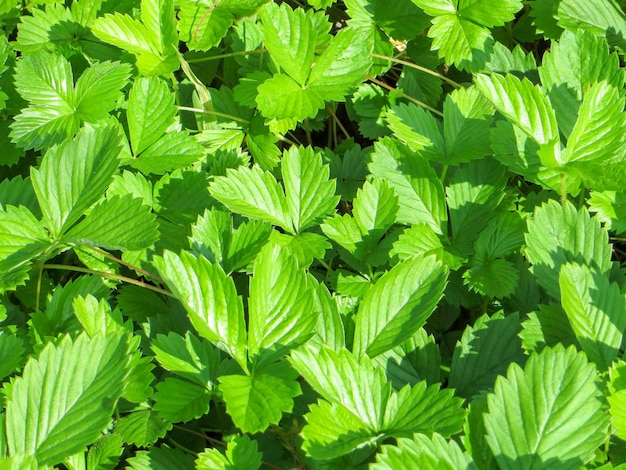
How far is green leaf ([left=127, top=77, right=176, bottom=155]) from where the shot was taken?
6.34 ft

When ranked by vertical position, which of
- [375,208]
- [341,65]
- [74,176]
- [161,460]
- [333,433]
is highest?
[341,65]

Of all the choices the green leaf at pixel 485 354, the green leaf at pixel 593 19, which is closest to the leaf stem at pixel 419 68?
the green leaf at pixel 593 19

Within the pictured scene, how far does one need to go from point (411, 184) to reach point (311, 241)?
1.08 feet

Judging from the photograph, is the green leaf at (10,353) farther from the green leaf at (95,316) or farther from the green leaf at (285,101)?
the green leaf at (285,101)

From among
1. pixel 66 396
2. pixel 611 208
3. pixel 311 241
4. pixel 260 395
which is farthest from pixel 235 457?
pixel 611 208

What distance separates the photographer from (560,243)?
5.12ft

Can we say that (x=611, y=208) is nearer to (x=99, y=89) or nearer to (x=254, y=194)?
(x=254, y=194)

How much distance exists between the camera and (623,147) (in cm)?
175

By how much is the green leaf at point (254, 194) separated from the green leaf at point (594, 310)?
683 millimetres

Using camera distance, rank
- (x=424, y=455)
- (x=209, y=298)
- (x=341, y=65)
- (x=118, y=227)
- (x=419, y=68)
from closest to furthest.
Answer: (x=424, y=455) < (x=209, y=298) < (x=118, y=227) < (x=341, y=65) < (x=419, y=68)

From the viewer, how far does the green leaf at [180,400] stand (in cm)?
141

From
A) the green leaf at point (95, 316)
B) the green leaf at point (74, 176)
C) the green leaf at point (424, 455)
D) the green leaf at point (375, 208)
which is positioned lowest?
the green leaf at point (424, 455)

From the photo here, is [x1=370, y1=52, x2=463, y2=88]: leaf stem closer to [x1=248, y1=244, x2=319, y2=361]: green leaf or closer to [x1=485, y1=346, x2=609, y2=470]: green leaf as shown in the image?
[x1=248, y1=244, x2=319, y2=361]: green leaf

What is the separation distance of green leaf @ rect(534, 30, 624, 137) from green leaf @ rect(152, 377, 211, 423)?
1.19m
